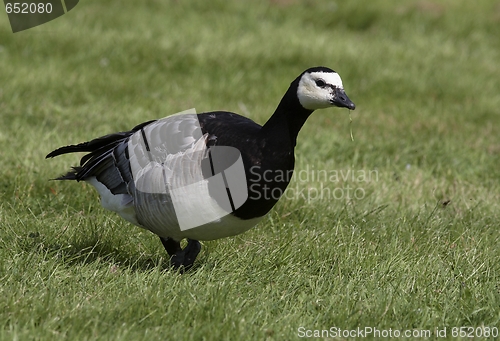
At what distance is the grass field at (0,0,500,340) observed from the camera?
146 inches

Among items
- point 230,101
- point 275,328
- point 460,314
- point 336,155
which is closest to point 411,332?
point 460,314

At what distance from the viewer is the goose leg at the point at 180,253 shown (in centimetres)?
450

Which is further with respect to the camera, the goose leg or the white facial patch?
the goose leg

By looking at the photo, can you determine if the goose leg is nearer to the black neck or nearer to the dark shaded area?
the black neck

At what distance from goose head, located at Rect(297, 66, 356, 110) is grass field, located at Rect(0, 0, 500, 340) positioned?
104 cm

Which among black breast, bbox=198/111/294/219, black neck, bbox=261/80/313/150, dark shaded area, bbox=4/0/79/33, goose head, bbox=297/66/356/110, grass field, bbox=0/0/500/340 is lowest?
grass field, bbox=0/0/500/340

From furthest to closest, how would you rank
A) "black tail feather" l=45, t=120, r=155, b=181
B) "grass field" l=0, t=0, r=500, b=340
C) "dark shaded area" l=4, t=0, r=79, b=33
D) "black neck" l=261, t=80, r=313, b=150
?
1. "dark shaded area" l=4, t=0, r=79, b=33
2. "black tail feather" l=45, t=120, r=155, b=181
3. "black neck" l=261, t=80, r=313, b=150
4. "grass field" l=0, t=0, r=500, b=340

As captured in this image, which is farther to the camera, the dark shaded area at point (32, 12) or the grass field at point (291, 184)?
the dark shaded area at point (32, 12)

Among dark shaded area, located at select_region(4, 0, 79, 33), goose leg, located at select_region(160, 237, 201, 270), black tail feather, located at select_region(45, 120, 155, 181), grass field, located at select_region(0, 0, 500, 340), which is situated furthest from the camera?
dark shaded area, located at select_region(4, 0, 79, 33)

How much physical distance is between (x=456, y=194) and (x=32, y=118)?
15.0 feet

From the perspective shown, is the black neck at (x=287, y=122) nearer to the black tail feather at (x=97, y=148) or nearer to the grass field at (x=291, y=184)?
the grass field at (x=291, y=184)

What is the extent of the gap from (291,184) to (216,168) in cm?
202

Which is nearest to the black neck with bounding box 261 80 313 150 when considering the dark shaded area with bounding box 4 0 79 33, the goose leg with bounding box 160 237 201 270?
the goose leg with bounding box 160 237 201 270

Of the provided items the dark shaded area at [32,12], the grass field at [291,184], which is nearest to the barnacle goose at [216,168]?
the grass field at [291,184]
